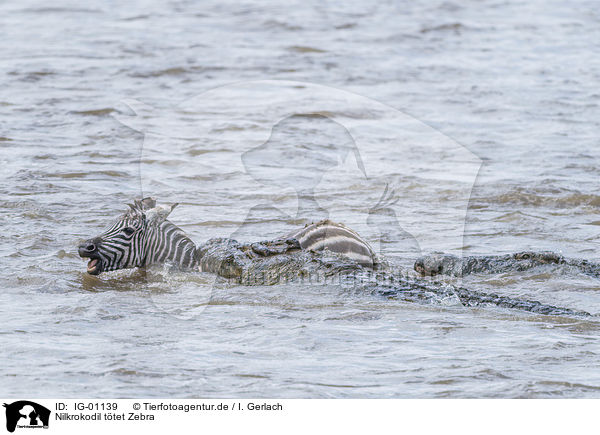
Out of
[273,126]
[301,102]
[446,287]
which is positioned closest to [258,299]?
[446,287]

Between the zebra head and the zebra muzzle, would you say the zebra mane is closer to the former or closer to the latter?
the zebra head

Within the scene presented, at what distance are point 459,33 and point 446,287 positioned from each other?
17.3 metres

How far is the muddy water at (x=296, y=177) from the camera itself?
21.1 feet

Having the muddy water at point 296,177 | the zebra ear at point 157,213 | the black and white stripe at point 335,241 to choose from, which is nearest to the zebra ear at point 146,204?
the zebra ear at point 157,213

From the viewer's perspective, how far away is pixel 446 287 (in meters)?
8.10

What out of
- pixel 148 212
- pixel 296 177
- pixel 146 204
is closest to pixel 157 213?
pixel 148 212

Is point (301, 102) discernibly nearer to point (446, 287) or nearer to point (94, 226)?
point (94, 226)

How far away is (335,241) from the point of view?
336 inches

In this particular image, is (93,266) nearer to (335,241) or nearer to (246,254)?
(246,254)
